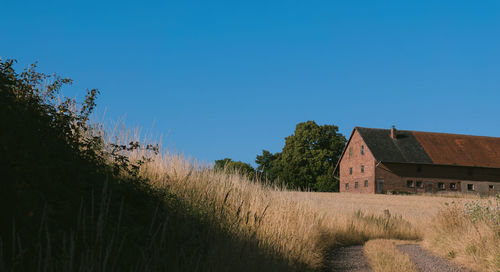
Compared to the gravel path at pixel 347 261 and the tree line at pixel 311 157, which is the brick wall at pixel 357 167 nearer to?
the tree line at pixel 311 157

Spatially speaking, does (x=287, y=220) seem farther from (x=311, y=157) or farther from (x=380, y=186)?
(x=311, y=157)

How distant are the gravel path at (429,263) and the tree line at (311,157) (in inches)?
1525

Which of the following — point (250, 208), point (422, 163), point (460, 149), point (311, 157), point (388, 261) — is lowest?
point (388, 261)

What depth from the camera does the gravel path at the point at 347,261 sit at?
8781mm

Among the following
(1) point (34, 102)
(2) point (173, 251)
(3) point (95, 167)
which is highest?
(1) point (34, 102)

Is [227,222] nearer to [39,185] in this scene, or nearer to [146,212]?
[146,212]

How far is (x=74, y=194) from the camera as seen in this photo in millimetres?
4648

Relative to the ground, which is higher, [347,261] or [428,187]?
[428,187]

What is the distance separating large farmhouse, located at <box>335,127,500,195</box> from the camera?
4419 centimetres

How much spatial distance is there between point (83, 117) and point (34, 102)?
1118 millimetres

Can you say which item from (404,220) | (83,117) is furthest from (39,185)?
(404,220)

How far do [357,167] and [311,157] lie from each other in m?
6.38

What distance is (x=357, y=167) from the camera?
47.9 meters

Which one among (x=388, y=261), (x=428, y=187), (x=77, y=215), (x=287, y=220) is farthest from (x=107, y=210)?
(x=428, y=187)
